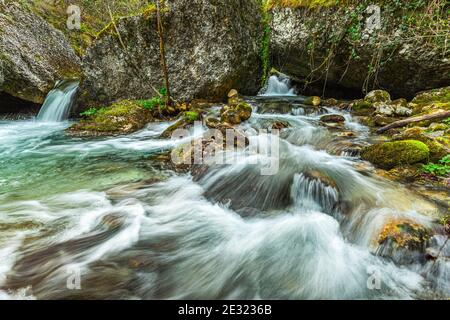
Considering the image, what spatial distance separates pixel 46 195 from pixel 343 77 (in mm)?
9835

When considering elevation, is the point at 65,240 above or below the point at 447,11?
below

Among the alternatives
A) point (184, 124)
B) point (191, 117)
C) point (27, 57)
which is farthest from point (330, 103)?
point (27, 57)

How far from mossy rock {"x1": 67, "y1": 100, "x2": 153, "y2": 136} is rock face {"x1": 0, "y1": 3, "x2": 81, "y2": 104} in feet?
11.8

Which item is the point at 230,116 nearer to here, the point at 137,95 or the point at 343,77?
the point at 137,95

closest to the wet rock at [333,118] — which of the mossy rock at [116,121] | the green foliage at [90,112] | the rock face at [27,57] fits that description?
the mossy rock at [116,121]

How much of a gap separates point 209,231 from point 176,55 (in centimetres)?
766

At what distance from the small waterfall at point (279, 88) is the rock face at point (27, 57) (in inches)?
366

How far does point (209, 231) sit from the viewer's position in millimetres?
3627

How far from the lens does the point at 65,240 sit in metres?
3.21

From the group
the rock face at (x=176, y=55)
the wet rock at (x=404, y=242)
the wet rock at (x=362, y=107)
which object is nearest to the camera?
the wet rock at (x=404, y=242)

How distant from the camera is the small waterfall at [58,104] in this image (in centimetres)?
1044

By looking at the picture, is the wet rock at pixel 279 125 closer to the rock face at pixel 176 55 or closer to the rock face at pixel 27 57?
the rock face at pixel 176 55

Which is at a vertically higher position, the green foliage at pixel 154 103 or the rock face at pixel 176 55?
the rock face at pixel 176 55
